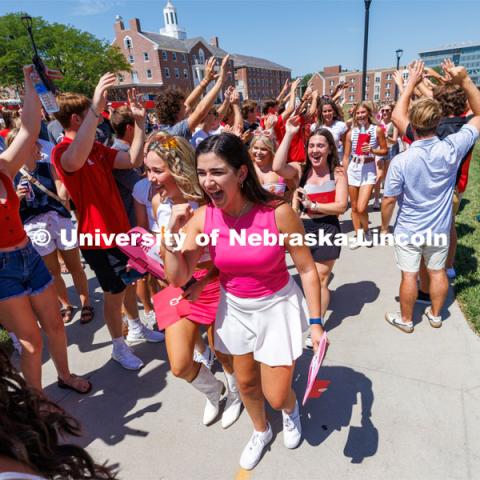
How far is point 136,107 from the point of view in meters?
3.05

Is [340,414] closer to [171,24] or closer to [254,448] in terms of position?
[254,448]

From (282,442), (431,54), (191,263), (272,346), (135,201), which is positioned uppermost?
(431,54)

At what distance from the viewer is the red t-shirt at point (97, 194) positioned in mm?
2729

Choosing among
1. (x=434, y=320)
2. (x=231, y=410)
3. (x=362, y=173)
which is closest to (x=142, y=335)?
(x=231, y=410)

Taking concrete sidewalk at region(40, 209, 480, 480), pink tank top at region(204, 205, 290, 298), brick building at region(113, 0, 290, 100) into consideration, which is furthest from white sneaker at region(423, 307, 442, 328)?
brick building at region(113, 0, 290, 100)

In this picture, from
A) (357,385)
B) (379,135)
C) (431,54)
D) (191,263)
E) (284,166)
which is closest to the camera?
(191,263)

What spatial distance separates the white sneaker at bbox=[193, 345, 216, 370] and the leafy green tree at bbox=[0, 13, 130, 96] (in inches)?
1745

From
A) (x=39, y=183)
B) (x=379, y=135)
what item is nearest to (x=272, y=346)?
(x=39, y=183)

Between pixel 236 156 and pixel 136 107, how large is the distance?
5.13 feet

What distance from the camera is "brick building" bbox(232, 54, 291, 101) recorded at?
72.9 meters

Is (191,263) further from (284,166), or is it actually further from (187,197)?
(284,166)

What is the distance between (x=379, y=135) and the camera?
5672 millimetres

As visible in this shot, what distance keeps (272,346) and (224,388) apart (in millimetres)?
1153

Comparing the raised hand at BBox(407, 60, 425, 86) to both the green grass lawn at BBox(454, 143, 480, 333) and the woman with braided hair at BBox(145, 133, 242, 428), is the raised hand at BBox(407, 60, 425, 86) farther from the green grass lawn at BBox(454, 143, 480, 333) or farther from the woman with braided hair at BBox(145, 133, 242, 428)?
the green grass lawn at BBox(454, 143, 480, 333)
